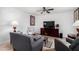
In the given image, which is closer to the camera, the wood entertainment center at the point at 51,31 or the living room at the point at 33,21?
the living room at the point at 33,21

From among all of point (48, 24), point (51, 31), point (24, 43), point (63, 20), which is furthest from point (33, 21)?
point (24, 43)

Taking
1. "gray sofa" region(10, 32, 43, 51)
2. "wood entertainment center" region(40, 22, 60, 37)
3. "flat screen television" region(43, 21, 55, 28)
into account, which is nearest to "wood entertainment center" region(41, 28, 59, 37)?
"wood entertainment center" region(40, 22, 60, 37)

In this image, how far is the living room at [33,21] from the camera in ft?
12.1

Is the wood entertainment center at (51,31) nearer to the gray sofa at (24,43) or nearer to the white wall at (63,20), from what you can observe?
the white wall at (63,20)

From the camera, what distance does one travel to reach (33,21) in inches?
174

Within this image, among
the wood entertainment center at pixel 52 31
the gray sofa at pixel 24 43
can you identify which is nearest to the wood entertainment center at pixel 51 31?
the wood entertainment center at pixel 52 31

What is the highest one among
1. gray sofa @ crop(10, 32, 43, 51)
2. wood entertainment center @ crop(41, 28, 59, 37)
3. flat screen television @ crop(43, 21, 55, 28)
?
flat screen television @ crop(43, 21, 55, 28)

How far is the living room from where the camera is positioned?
370 cm

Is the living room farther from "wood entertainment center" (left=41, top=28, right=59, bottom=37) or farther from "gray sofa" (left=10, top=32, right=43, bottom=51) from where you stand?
"gray sofa" (left=10, top=32, right=43, bottom=51)

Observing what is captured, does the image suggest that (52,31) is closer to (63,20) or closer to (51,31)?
(51,31)

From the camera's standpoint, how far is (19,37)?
2.75m
